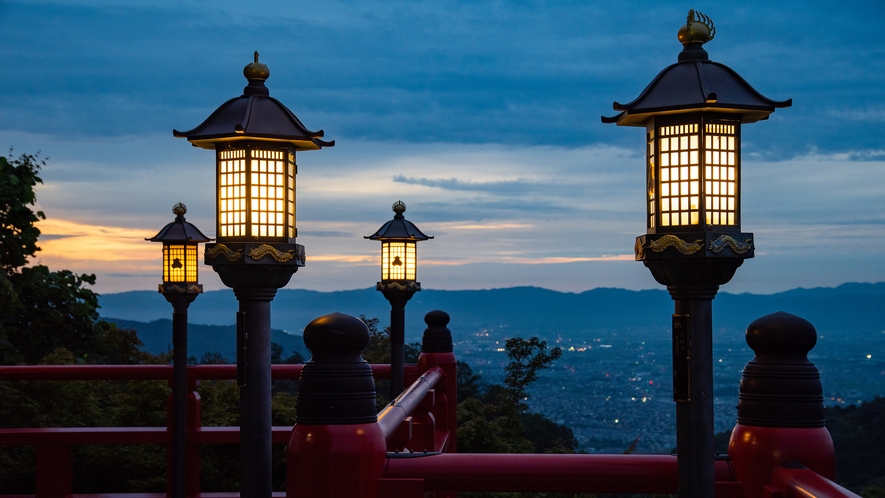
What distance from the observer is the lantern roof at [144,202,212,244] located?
9969mm

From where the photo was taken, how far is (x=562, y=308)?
45250mm

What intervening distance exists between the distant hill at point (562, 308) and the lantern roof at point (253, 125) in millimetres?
22508

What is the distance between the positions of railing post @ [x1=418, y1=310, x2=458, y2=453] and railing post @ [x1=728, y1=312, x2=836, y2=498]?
14.8ft

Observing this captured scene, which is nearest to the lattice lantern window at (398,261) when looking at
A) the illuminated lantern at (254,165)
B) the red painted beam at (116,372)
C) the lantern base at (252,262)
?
the red painted beam at (116,372)

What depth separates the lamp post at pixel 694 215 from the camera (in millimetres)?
2791

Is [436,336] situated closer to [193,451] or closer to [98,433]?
[193,451]

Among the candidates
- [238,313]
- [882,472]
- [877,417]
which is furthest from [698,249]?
[877,417]

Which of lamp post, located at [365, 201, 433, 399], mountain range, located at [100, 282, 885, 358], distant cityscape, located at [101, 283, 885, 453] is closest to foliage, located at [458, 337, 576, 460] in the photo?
distant cityscape, located at [101, 283, 885, 453]

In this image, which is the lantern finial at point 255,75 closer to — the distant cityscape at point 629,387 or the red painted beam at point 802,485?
the red painted beam at point 802,485

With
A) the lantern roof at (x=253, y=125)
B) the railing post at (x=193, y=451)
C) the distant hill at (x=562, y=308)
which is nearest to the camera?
the lantern roof at (x=253, y=125)

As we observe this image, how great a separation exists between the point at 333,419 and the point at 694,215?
4.55 feet

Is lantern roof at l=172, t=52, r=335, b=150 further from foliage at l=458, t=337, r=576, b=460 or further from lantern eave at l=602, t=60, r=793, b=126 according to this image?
foliage at l=458, t=337, r=576, b=460

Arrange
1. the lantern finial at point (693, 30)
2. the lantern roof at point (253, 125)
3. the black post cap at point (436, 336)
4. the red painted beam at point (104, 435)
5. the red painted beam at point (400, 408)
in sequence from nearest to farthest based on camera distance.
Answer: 1. the lantern finial at point (693, 30)
2. the red painted beam at point (400, 408)
3. the lantern roof at point (253, 125)
4. the red painted beam at point (104, 435)
5. the black post cap at point (436, 336)

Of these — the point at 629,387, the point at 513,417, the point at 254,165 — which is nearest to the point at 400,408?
the point at 254,165
